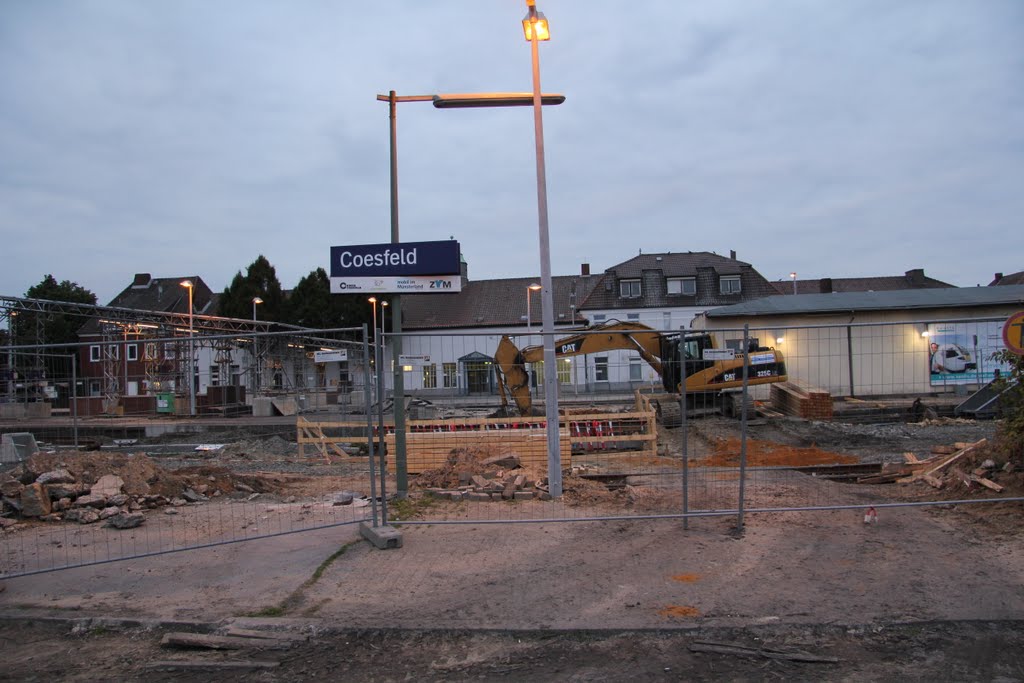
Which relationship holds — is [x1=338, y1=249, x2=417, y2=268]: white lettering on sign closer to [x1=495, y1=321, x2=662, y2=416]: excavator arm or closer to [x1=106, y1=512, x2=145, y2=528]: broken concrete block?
[x1=495, y1=321, x2=662, y2=416]: excavator arm

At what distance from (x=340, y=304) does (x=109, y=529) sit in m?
48.9

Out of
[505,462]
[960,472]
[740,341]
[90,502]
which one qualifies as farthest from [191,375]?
[960,472]

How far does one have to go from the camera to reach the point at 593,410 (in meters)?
16.8

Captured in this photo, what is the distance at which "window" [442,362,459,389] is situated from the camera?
8992 mm

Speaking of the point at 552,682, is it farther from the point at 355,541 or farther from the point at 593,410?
the point at 593,410

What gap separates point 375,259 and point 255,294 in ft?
166

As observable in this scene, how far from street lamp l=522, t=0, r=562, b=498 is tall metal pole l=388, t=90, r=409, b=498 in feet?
6.31

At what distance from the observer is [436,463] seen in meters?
11.6

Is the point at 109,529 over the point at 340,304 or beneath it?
beneath

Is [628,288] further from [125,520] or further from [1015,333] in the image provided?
[125,520]

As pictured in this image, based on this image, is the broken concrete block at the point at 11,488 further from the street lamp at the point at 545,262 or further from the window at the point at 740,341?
the window at the point at 740,341

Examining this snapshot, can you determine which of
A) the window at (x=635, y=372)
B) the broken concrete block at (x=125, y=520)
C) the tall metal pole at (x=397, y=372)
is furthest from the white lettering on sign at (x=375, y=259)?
the broken concrete block at (x=125, y=520)

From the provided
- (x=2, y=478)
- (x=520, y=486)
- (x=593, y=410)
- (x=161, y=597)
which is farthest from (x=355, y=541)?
(x=593, y=410)

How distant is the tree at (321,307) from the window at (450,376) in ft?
148
